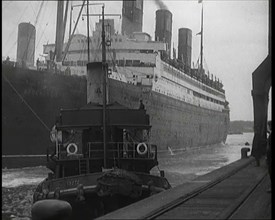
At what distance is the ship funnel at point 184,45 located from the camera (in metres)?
44.3

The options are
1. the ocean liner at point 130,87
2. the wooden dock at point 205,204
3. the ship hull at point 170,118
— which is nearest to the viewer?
the wooden dock at point 205,204

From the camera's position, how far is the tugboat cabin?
8992mm

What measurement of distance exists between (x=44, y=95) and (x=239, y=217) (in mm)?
17589

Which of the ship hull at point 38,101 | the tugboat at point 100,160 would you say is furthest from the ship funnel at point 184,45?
the tugboat at point 100,160

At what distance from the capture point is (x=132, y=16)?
35.6 metres

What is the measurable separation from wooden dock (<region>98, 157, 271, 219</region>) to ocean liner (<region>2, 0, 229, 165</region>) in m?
3.96

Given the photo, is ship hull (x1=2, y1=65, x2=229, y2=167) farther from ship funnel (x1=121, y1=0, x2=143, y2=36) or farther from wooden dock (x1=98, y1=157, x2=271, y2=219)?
wooden dock (x1=98, y1=157, x2=271, y2=219)

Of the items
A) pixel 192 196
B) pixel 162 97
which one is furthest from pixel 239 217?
pixel 162 97

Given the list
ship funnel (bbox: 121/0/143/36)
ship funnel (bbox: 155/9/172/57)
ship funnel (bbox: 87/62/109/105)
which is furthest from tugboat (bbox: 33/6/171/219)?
ship funnel (bbox: 155/9/172/57)

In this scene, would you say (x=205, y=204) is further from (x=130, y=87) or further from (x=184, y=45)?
Answer: (x=184, y=45)

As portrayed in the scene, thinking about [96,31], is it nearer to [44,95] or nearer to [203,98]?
[44,95]

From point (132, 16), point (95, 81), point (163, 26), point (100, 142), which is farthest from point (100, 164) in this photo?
point (163, 26)

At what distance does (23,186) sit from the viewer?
1423cm

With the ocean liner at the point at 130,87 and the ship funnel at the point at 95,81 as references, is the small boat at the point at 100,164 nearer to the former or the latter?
the ship funnel at the point at 95,81
